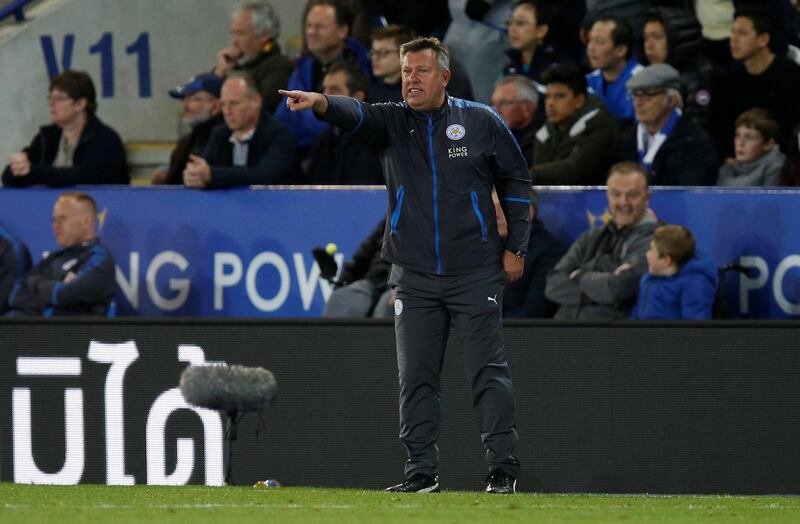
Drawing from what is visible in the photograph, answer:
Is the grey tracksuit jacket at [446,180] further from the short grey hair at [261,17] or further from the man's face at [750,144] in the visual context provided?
the short grey hair at [261,17]

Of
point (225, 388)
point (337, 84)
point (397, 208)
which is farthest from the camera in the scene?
point (337, 84)

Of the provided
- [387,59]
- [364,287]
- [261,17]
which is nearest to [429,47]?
[364,287]

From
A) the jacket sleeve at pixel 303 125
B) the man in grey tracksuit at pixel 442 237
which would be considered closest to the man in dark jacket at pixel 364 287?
the jacket sleeve at pixel 303 125

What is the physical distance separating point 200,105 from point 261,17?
117 cm

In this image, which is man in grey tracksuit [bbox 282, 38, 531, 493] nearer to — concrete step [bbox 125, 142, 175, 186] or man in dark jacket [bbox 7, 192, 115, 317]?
man in dark jacket [bbox 7, 192, 115, 317]

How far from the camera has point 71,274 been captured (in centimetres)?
1042

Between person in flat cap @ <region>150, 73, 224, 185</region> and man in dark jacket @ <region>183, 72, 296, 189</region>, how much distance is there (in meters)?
0.51

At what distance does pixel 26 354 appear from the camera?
9.71 meters

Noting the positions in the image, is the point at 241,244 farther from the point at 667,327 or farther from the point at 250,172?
the point at 667,327

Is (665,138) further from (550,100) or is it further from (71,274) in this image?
(71,274)

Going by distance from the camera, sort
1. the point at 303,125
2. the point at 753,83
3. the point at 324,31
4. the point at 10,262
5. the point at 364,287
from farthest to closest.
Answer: the point at 324,31 → the point at 303,125 → the point at 753,83 → the point at 10,262 → the point at 364,287

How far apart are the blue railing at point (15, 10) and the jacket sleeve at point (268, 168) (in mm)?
3638

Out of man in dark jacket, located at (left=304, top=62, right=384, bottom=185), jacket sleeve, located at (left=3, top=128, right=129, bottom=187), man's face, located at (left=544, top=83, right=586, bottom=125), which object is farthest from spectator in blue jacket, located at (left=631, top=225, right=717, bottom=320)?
jacket sleeve, located at (left=3, top=128, right=129, bottom=187)

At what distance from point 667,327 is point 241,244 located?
9.54 ft
